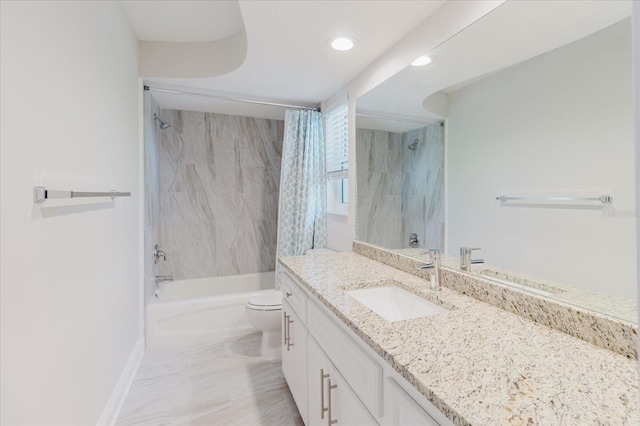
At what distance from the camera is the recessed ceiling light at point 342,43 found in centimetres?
182

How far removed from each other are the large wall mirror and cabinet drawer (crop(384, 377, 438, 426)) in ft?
1.78

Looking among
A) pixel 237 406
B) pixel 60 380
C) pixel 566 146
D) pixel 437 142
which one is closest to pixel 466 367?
pixel 566 146

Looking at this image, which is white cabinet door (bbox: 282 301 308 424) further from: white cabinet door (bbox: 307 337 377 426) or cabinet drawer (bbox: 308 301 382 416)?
cabinet drawer (bbox: 308 301 382 416)

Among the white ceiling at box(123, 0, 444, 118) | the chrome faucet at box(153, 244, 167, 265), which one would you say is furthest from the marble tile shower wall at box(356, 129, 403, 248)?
the chrome faucet at box(153, 244, 167, 265)

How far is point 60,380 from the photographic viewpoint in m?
1.12

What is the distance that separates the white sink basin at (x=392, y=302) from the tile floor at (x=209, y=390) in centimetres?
85

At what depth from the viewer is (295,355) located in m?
1.71

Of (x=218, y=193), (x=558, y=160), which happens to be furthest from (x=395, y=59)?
(x=218, y=193)

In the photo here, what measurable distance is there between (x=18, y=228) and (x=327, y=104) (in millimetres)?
2466

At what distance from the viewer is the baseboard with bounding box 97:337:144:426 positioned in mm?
1589

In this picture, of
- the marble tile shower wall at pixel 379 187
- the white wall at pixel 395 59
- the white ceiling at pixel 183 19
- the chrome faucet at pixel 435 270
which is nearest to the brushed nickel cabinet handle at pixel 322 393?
the chrome faucet at pixel 435 270

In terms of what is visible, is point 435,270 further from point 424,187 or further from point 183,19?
point 183,19

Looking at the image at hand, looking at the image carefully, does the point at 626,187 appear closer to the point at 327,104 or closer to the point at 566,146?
the point at 566,146

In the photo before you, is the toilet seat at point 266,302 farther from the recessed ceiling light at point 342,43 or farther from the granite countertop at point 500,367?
the recessed ceiling light at point 342,43
